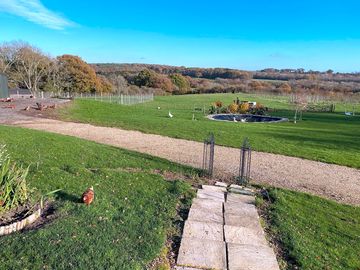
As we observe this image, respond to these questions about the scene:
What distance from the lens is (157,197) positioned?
5.87m

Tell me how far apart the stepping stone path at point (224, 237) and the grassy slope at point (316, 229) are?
0.36 metres

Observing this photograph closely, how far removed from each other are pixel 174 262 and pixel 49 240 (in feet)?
4.75

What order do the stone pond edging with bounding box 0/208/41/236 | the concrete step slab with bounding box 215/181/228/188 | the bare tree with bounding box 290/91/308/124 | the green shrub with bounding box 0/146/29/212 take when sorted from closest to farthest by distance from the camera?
the stone pond edging with bounding box 0/208/41/236, the green shrub with bounding box 0/146/29/212, the concrete step slab with bounding box 215/181/228/188, the bare tree with bounding box 290/91/308/124

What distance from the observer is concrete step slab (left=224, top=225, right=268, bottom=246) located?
4.51 meters

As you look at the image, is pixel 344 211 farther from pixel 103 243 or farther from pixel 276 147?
pixel 276 147

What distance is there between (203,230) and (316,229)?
73.0 inches

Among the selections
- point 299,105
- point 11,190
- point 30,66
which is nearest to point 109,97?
point 30,66

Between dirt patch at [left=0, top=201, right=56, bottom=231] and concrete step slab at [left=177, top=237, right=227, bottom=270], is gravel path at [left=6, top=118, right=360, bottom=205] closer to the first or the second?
concrete step slab at [left=177, top=237, right=227, bottom=270]

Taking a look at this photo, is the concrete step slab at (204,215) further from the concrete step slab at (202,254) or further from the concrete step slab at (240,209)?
the concrete step slab at (202,254)

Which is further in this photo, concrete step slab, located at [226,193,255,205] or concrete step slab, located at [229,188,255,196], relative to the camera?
concrete step slab, located at [229,188,255,196]

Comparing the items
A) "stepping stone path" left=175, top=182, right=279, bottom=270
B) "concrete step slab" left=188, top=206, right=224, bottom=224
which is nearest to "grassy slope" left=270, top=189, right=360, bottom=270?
"stepping stone path" left=175, top=182, right=279, bottom=270

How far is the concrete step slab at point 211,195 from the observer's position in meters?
6.18

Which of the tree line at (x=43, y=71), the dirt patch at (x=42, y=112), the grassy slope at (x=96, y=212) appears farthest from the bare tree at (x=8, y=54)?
the grassy slope at (x=96, y=212)

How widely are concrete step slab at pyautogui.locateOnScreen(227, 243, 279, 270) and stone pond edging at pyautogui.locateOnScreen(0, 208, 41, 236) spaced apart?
2567 mm
